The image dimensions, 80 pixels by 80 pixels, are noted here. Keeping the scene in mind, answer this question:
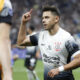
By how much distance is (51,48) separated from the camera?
5.86 meters

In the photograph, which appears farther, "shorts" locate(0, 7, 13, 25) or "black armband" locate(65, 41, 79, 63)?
"black armband" locate(65, 41, 79, 63)

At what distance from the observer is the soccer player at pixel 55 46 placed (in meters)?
5.67

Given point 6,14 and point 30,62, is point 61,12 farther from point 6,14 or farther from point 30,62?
point 6,14

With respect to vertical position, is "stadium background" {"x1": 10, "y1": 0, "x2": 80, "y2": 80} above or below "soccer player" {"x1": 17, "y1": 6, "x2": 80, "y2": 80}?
below

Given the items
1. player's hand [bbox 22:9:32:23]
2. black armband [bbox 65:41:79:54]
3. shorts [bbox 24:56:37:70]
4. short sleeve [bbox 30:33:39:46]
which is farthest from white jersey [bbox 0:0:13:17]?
shorts [bbox 24:56:37:70]

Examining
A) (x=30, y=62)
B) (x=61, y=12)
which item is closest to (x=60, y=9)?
(x=61, y=12)

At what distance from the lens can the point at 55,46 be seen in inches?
230

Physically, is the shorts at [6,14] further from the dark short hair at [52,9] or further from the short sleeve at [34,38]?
the short sleeve at [34,38]

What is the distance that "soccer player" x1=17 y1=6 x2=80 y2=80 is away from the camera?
567 cm

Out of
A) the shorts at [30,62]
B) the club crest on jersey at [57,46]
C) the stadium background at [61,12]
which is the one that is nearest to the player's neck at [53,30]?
the club crest on jersey at [57,46]

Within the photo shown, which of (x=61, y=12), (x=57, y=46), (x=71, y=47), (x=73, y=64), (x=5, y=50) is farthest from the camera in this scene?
(x=61, y=12)

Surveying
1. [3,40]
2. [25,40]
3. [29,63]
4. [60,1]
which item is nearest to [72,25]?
[60,1]

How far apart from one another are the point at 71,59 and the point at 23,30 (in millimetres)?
926

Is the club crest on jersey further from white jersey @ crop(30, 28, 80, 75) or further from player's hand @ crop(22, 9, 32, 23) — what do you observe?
player's hand @ crop(22, 9, 32, 23)
